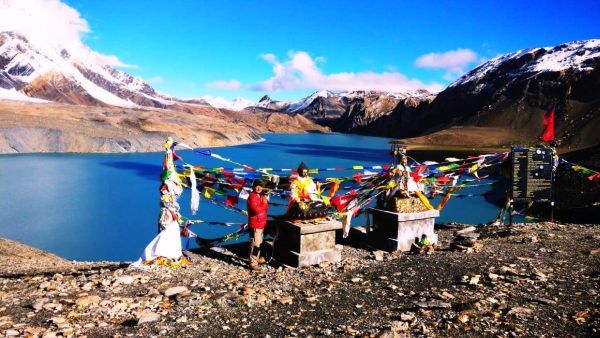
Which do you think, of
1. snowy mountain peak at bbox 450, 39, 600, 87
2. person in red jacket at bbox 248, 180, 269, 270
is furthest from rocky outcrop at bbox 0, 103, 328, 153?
snowy mountain peak at bbox 450, 39, 600, 87

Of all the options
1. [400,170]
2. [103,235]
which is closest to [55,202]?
[103,235]

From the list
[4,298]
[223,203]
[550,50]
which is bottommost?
[4,298]

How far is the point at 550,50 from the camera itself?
16400 centimetres

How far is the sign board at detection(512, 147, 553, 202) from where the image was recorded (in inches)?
518

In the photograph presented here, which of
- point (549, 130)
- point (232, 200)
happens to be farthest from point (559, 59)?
point (232, 200)

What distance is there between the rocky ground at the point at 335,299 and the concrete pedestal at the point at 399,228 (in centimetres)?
84

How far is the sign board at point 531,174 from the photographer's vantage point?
13.2m

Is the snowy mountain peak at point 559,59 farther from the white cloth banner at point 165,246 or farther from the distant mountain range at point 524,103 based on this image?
the white cloth banner at point 165,246

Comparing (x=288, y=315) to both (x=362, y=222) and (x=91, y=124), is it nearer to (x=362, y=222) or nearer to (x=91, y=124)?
(x=362, y=222)

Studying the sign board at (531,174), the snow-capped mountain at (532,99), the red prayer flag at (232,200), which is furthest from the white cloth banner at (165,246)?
the snow-capped mountain at (532,99)

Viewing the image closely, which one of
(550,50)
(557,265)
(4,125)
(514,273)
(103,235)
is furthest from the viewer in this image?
(550,50)

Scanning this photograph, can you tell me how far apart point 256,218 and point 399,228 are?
3424 mm

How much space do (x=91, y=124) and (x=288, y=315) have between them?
302ft

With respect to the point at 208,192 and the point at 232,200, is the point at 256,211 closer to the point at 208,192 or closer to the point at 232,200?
the point at 232,200
